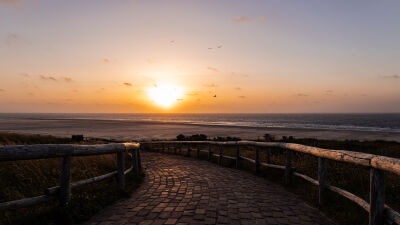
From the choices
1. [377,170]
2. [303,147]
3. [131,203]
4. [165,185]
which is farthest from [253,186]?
[377,170]

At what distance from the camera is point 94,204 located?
501 cm

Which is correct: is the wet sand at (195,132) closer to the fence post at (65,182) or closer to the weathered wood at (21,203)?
the fence post at (65,182)

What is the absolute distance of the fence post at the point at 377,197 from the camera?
11.2 feet

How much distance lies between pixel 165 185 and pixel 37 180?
3.37 m

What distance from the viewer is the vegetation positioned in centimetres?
419

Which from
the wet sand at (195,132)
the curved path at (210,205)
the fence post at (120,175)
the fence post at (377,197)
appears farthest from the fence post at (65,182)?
the wet sand at (195,132)

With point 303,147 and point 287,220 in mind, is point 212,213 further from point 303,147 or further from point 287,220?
point 303,147

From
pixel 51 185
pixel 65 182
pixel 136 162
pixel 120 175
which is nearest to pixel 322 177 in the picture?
pixel 120 175

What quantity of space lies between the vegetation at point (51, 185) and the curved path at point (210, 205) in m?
0.36

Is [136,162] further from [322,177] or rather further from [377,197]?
[377,197]

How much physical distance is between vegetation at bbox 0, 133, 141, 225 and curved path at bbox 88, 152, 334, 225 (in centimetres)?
36

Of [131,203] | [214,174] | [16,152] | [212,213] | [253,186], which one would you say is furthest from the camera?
[214,174]

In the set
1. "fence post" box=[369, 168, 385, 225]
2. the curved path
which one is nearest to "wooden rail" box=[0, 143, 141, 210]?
the curved path

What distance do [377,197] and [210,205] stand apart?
115 inches
